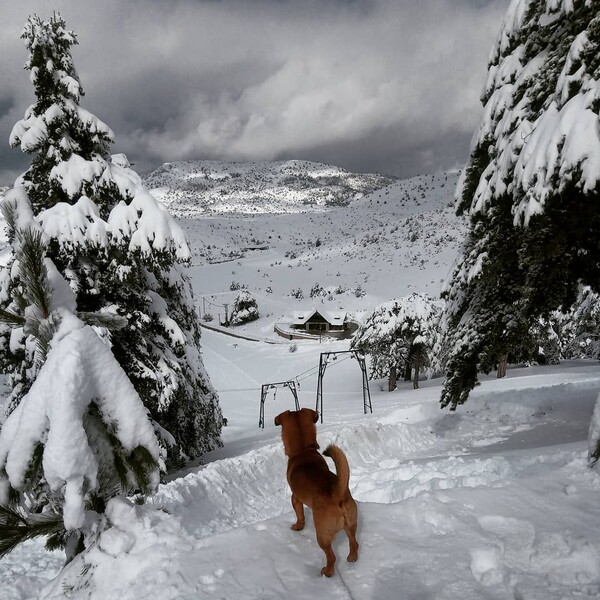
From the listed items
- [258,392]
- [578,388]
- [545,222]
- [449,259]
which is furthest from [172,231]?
[449,259]

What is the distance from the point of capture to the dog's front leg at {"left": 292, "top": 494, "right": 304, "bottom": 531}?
3264 millimetres

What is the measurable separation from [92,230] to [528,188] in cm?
675

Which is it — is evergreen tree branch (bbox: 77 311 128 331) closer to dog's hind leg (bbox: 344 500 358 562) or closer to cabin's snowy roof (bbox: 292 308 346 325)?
dog's hind leg (bbox: 344 500 358 562)

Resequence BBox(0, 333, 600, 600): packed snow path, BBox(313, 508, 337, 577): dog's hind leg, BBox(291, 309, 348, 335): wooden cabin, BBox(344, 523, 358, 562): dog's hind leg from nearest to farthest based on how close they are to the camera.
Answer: BBox(0, 333, 600, 600): packed snow path < BBox(313, 508, 337, 577): dog's hind leg < BBox(344, 523, 358, 562): dog's hind leg < BBox(291, 309, 348, 335): wooden cabin

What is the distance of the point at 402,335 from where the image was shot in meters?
26.6

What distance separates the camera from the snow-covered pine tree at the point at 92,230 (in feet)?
23.6

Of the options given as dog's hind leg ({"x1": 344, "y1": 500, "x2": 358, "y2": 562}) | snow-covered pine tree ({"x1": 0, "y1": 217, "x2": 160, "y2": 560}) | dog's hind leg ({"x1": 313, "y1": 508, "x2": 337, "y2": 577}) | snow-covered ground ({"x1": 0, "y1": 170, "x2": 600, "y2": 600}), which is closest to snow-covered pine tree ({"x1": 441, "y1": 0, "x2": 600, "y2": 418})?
snow-covered ground ({"x1": 0, "y1": 170, "x2": 600, "y2": 600})

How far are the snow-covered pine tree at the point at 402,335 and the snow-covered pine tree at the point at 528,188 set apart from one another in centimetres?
1814

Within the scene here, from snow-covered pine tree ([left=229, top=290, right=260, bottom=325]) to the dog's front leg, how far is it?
54.3 metres

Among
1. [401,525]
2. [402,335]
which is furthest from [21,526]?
[402,335]

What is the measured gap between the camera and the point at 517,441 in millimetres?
8750

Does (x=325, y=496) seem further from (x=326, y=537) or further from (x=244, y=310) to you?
(x=244, y=310)

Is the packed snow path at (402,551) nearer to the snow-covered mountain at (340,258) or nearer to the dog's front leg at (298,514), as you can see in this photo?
the dog's front leg at (298,514)

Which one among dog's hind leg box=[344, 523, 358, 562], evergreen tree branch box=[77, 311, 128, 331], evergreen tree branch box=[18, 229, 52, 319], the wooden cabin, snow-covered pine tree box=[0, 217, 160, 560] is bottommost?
the wooden cabin
